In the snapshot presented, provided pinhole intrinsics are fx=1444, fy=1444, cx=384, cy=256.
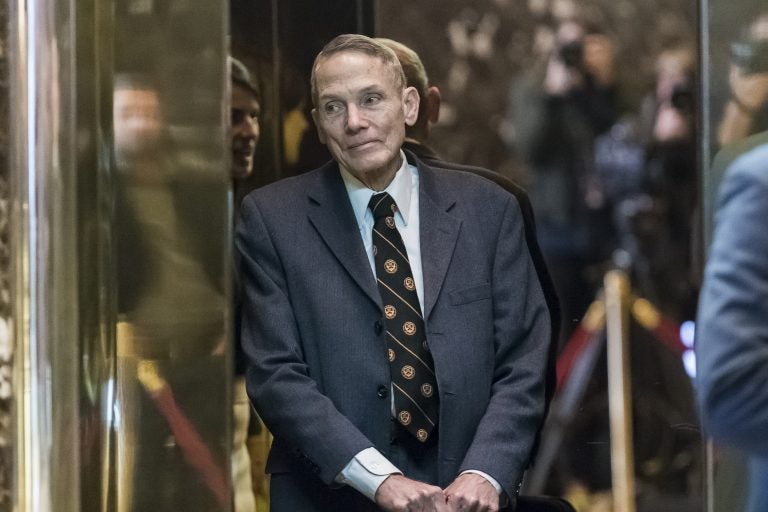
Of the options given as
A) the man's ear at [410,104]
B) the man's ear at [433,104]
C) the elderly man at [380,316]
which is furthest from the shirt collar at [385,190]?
the man's ear at [433,104]

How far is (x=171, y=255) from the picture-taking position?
3703mm

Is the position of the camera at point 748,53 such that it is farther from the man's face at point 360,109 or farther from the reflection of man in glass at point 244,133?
the reflection of man in glass at point 244,133

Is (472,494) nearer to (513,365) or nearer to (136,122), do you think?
(513,365)

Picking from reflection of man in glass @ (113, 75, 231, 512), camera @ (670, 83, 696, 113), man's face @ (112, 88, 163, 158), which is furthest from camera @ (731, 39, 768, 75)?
man's face @ (112, 88, 163, 158)

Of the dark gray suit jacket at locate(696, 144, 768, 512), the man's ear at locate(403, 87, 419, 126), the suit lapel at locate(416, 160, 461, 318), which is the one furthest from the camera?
the man's ear at locate(403, 87, 419, 126)

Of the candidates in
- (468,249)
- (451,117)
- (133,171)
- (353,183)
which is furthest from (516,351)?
(133,171)

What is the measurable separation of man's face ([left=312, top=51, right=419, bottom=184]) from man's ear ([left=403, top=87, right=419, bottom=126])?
9 centimetres

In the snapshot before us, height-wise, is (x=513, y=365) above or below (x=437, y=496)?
above

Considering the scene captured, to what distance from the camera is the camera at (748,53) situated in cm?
362

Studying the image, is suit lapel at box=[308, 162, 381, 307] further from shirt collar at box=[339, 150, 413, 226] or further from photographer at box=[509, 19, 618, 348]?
photographer at box=[509, 19, 618, 348]

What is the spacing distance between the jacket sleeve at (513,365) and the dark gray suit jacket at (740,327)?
156 cm

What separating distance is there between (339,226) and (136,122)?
70 centimetres

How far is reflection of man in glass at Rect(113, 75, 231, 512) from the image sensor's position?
3.69 meters

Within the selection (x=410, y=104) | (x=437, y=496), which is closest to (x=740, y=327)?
(x=437, y=496)
